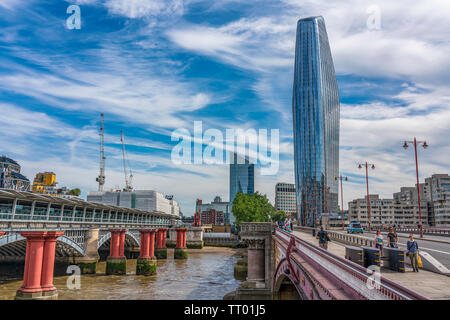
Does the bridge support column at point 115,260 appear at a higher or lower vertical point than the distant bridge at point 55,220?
lower

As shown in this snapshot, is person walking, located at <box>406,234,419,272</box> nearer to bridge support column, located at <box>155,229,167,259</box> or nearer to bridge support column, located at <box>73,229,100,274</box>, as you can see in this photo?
bridge support column, located at <box>73,229,100,274</box>

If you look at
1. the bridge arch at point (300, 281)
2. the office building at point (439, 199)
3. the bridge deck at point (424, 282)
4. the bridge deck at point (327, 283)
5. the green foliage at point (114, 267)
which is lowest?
the green foliage at point (114, 267)

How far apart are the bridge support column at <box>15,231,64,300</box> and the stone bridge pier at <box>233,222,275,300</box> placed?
72.3ft

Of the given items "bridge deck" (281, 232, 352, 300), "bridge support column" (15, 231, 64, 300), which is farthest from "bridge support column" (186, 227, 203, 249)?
"bridge deck" (281, 232, 352, 300)

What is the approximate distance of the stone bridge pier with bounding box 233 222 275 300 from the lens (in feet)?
145

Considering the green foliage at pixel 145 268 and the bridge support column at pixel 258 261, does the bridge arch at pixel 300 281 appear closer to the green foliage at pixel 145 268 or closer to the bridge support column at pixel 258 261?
the bridge support column at pixel 258 261

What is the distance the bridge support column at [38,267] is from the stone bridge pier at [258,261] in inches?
868

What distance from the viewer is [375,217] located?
180625 mm

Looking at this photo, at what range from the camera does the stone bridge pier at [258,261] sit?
1746 inches

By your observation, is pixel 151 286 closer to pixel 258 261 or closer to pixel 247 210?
pixel 258 261

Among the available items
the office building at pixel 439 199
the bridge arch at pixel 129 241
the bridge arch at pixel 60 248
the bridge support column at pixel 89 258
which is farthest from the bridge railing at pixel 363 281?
the office building at pixel 439 199

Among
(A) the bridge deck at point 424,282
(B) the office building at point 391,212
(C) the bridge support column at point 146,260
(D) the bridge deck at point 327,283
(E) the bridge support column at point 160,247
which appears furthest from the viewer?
(B) the office building at point 391,212
